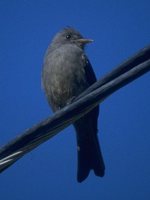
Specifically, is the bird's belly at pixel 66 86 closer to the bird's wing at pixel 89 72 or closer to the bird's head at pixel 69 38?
the bird's wing at pixel 89 72

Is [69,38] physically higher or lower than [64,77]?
higher

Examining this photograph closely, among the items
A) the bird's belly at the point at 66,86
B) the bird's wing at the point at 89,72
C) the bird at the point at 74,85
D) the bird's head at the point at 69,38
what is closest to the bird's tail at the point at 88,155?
the bird at the point at 74,85

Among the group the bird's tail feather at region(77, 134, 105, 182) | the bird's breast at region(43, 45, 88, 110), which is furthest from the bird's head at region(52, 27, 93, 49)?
the bird's tail feather at region(77, 134, 105, 182)

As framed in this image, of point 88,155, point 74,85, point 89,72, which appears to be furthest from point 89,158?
point 89,72

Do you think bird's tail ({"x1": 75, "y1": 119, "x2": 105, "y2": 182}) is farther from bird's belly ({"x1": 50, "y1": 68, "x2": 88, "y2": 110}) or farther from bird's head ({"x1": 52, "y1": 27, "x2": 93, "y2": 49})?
bird's head ({"x1": 52, "y1": 27, "x2": 93, "y2": 49})

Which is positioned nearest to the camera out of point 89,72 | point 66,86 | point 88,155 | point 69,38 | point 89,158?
point 89,158

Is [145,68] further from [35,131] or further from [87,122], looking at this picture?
[87,122]

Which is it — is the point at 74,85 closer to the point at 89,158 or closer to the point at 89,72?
the point at 89,72

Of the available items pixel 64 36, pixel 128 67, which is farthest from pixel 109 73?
pixel 64 36

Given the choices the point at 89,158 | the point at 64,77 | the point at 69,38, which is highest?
the point at 69,38
